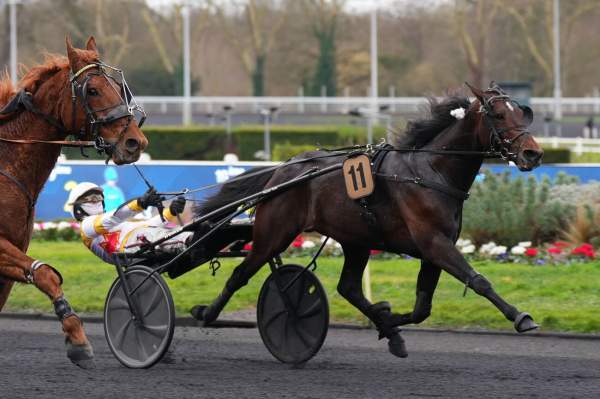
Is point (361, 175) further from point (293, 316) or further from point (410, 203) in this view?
point (293, 316)

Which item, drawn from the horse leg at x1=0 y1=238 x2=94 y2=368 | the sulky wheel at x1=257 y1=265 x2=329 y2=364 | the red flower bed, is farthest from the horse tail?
the red flower bed

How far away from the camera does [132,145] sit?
5.57 meters

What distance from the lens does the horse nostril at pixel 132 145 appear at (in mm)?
5570

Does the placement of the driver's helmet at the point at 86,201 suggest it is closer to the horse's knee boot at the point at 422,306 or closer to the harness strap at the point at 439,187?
the harness strap at the point at 439,187

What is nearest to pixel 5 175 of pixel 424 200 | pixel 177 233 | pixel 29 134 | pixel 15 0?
pixel 29 134

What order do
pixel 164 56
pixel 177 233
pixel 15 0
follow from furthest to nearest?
pixel 164 56, pixel 15 0, pixel 177 233

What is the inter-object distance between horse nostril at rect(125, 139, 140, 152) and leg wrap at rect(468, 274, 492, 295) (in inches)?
76.9

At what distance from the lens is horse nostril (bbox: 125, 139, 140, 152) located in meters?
5.57

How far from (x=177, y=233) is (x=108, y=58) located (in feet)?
123

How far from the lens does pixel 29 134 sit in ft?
19.1

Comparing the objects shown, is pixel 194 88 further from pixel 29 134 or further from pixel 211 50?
pixel 29 134

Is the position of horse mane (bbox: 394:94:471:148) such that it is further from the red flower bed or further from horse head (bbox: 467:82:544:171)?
the red flower bed

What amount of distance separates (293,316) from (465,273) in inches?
51.4

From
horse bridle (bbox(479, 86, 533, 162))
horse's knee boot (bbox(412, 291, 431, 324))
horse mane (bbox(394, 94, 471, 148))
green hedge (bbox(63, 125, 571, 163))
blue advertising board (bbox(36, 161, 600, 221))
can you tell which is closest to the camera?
horse bridle (bbox(479, 86, 533, 162))
